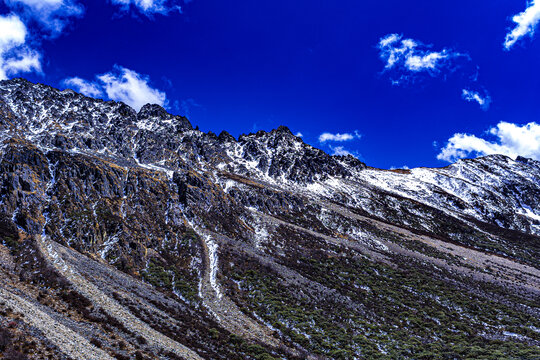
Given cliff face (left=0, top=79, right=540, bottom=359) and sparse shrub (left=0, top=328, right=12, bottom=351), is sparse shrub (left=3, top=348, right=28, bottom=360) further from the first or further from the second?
sparse shrub (left=0, top=328, right=12, bottom=351)

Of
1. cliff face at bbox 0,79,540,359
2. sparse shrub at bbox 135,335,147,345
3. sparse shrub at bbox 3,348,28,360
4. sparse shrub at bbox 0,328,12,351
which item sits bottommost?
sparse shrub at bbox 3,348,28,360

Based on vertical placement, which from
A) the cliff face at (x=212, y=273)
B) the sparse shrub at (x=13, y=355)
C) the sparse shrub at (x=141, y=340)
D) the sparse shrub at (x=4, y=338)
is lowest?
the sparse shrub at (x=13, y=355)

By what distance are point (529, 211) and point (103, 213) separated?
23305 centimetres

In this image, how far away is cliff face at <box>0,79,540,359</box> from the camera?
24.2 meters

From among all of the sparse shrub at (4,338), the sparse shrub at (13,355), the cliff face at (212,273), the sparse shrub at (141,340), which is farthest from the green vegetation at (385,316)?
the sparse shrub at (4,338)

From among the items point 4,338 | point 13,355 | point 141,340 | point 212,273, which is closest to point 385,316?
point 212,273

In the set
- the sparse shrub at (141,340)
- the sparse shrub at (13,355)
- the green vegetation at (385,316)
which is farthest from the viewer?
the green vegetation at (385,316)

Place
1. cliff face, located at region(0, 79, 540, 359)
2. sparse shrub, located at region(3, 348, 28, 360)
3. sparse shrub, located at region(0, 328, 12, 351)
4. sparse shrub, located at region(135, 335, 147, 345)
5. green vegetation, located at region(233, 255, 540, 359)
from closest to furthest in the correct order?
sparse shrub, located at region(3, 348, 28, 360)
sparse shrub, located at region(0, 328, 12, 351)
sparse shrub, located at region(135, 335, 147, 345)
cliff face, located at region(0, 79, 540, 359)
green vegetation, located at region(233, 255, 540, 359)

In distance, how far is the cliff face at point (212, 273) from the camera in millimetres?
24219

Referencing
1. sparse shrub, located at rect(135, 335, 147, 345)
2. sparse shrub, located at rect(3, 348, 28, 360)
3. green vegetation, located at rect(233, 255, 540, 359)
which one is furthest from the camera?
green vegetation, located at rect(233, 255, 540, 359)

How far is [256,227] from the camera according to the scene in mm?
68688

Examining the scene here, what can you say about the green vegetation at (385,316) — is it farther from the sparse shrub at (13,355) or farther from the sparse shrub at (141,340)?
the sparse shrub at (13,355)

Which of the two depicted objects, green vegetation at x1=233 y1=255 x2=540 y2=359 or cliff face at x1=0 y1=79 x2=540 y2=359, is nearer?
cliff face at x1=0 y1=79 x2=540 y2=359

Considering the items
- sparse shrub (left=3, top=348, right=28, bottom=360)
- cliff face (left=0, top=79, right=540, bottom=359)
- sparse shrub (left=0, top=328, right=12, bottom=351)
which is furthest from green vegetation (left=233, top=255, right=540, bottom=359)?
sparse shrub (left=0, top=328, right=12, bottom=351)
